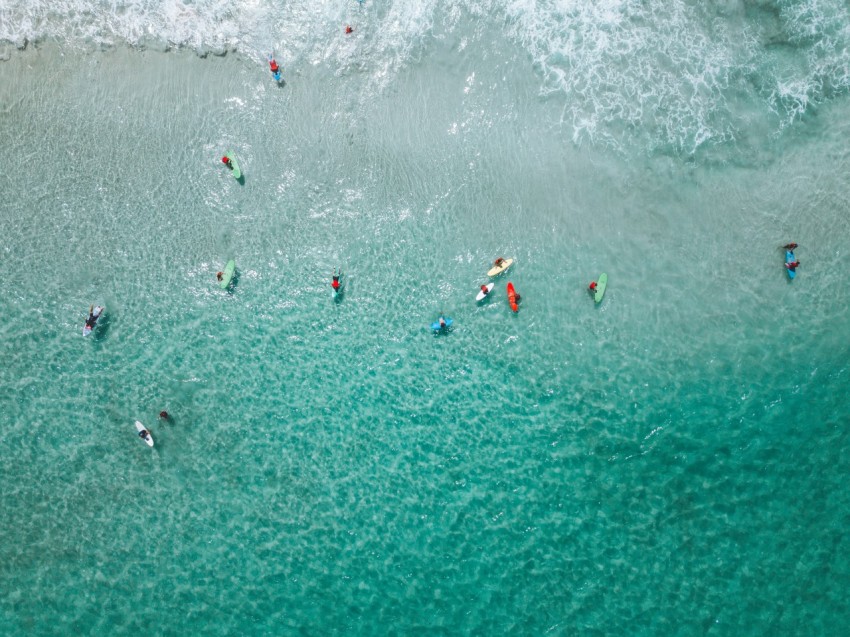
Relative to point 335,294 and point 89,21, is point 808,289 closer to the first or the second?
point 335,294

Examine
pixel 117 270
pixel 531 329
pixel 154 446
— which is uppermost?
pixel 531 329

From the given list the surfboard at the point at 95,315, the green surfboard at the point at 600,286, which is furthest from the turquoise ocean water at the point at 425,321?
the green surfboard at the point at 600,286

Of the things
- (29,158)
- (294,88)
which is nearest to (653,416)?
(294,88)

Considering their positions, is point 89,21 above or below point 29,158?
above

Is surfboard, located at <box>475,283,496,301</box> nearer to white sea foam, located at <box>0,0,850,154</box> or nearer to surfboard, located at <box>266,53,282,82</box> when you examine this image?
white sea foam, located at <box>0,0,850,154</box>

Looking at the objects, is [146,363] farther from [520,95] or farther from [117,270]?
[520,95]

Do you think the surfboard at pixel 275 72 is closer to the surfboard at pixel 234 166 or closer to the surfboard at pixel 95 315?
the surfboard at pixel 234 166
